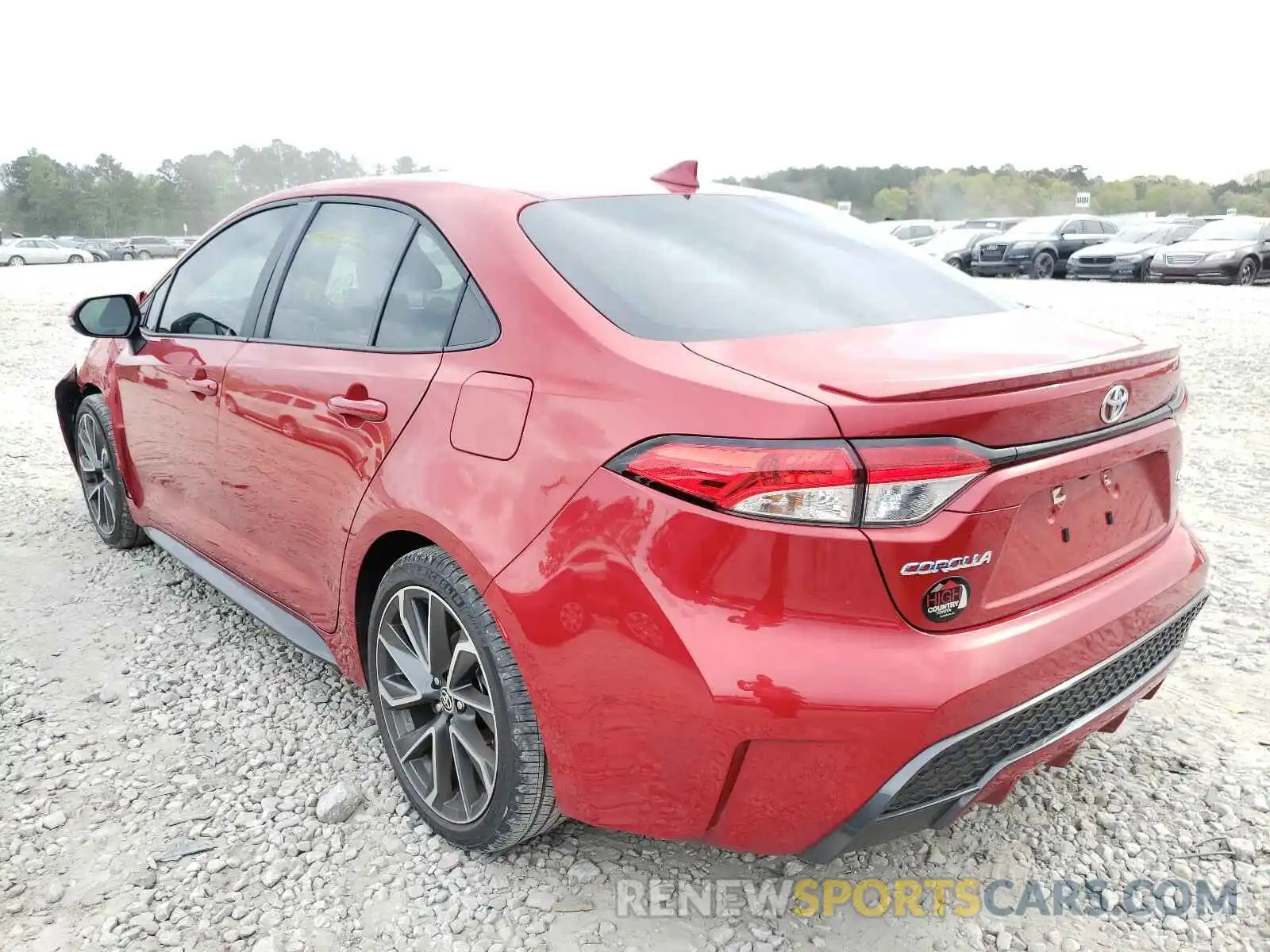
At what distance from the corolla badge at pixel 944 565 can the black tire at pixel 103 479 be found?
142 inches

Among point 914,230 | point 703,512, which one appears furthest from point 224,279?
point 914,230

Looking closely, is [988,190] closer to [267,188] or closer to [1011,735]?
[267,188]

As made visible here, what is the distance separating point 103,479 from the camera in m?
4.27

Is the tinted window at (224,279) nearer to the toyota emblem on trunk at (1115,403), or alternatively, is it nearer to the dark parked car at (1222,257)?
the toyota emblem on trunk at (1115,403)

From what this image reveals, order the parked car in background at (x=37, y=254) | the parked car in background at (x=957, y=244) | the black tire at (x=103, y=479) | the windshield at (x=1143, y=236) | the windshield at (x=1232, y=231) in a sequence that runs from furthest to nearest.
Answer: the parked car in background at (x=37, y=254)
the parked car in background at (x=957, y=244)
the windshield at (x=1143, y=236)
the windshield at (x=1232, y=231)
the black tire at (x=103, y=479)

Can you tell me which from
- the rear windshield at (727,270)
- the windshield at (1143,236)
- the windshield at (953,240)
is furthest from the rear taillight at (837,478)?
the windshield at (953,240)

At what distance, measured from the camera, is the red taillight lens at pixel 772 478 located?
160 cm

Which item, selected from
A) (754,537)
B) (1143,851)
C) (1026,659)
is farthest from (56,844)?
(1143,851)

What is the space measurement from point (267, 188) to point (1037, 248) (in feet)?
230

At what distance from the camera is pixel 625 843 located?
237 cm

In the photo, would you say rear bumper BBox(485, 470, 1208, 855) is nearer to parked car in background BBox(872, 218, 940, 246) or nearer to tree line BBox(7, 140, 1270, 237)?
parked car in background BBox(872, 218, 940, 246)

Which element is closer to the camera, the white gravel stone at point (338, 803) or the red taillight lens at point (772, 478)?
the red taillight lens at point (772, 478)

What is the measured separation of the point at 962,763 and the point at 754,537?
1.93ft

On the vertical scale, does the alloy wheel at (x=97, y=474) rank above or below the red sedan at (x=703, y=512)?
below
